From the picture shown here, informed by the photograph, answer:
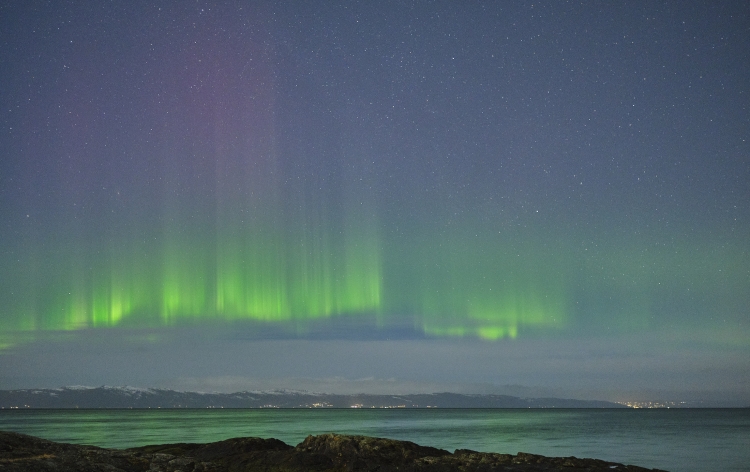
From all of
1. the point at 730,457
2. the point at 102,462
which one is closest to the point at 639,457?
the point at 730,457

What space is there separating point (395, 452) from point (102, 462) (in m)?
10.1

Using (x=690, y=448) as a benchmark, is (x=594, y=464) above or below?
above

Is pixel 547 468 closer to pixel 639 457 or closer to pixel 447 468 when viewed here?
pixel 447 468

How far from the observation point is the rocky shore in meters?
19.6

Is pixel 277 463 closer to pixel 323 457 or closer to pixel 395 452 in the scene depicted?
pixel 323 457

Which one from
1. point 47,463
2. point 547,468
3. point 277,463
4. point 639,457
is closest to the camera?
point 47,463

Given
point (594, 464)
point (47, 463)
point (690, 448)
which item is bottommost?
point (690, 448)

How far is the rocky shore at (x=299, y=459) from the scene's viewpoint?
19609 mm

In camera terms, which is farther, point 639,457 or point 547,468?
point 639,457

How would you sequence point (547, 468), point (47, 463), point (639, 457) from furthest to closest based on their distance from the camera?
point (639, 457)
point (547, 468)
point (47, 463)

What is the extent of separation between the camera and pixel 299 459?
22.3m

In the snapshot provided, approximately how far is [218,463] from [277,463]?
94.8 inches

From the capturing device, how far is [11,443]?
2003 cm

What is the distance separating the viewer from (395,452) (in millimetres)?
23203
